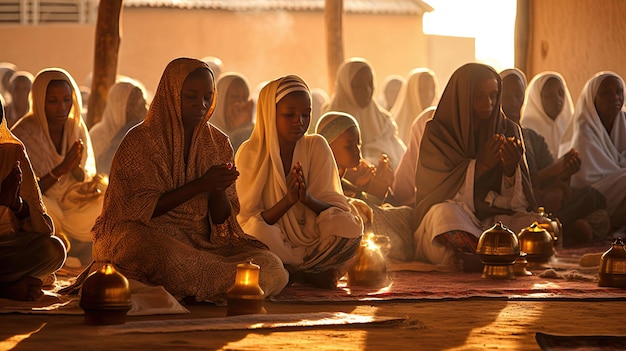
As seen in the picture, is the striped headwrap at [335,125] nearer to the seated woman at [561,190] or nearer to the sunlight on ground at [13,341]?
the seated woman at [561,190]

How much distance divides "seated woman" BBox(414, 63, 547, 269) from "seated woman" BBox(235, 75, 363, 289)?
1326 mm

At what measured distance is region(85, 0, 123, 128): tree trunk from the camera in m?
14.1

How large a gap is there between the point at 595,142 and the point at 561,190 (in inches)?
40.7

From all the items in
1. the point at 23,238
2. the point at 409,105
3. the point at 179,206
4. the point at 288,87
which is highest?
the point at 409,105

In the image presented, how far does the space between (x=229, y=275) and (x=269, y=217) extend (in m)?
0.85

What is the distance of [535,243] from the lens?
9.20 m

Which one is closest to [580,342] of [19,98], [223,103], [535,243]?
[535,243]

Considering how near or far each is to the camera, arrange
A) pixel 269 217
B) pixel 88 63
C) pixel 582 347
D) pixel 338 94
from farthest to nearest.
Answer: pixel 88 63
pixel 338 94
pixel 269 217
pixel 582 347

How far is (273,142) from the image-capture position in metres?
8.20

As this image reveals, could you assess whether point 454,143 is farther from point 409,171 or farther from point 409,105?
point 409,105

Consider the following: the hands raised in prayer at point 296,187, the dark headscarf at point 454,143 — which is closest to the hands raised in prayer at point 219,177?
the hands raised in prayer at point 296,187

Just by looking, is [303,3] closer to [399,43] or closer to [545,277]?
[399,43]

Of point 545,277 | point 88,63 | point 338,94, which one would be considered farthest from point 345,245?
point 88,63

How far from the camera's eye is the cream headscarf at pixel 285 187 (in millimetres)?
8023
